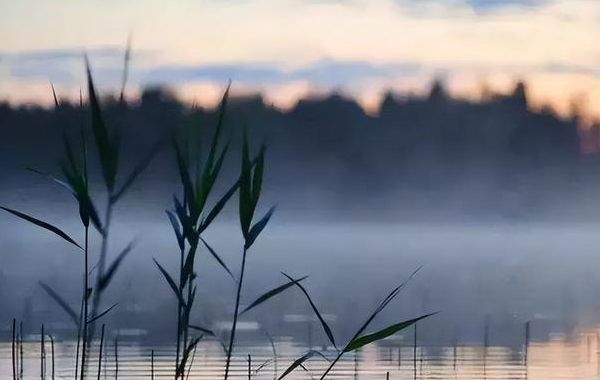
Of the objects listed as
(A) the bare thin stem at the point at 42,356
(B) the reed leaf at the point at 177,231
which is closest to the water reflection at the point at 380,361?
(A) the bare thin stem at the point at 42,356

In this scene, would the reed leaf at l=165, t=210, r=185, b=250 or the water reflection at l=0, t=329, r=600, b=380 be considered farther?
the water reflection at l=0, t=329, r=600, b=380

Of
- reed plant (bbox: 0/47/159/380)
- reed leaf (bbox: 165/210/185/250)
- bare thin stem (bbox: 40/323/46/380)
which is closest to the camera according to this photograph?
reed plant (bbox: 0/47/159/380)

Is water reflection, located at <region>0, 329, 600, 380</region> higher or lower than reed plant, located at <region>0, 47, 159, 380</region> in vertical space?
lower

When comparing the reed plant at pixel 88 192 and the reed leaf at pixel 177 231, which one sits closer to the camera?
the reed plant at pixel 88 192

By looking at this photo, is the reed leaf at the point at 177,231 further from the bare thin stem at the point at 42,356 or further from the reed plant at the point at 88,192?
the bare thin stem at the point at 42,356

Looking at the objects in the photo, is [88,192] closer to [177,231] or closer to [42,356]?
[177,231]

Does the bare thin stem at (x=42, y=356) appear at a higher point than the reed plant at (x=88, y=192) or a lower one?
lower

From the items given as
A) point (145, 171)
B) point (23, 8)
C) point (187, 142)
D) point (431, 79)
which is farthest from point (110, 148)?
point (431, 79)

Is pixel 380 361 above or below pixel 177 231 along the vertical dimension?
below

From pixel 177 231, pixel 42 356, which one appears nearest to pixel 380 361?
pixel 177 231

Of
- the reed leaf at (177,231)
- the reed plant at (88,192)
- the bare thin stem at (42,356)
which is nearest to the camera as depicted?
the reed plant at (88,192)

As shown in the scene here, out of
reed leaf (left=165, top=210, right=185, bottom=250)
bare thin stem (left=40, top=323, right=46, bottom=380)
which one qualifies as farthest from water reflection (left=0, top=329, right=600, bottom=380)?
reed leaf (left=165, top=210, right=185, bottom=250)

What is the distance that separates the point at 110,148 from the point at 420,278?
0.65 meters

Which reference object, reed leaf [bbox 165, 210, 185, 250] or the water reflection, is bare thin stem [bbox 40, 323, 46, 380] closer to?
the water reflection
